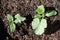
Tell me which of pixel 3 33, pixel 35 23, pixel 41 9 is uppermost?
pixel 41 9

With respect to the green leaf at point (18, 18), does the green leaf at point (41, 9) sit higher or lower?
higher

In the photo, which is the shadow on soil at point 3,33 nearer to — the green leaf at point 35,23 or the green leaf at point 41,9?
the green leaf at point 35,23

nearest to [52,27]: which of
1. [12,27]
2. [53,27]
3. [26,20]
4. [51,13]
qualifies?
[53,27]

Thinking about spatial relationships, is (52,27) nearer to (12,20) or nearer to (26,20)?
(26,20)

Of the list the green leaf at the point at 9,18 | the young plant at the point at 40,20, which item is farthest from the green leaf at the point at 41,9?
the green leaf at the point at 9,18

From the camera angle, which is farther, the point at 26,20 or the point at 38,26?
the point at 26,20

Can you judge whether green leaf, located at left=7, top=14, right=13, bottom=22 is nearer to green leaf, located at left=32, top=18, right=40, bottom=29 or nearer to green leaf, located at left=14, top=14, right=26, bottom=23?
green leaf, located at left=14, top=14, right=26, bottom=23
